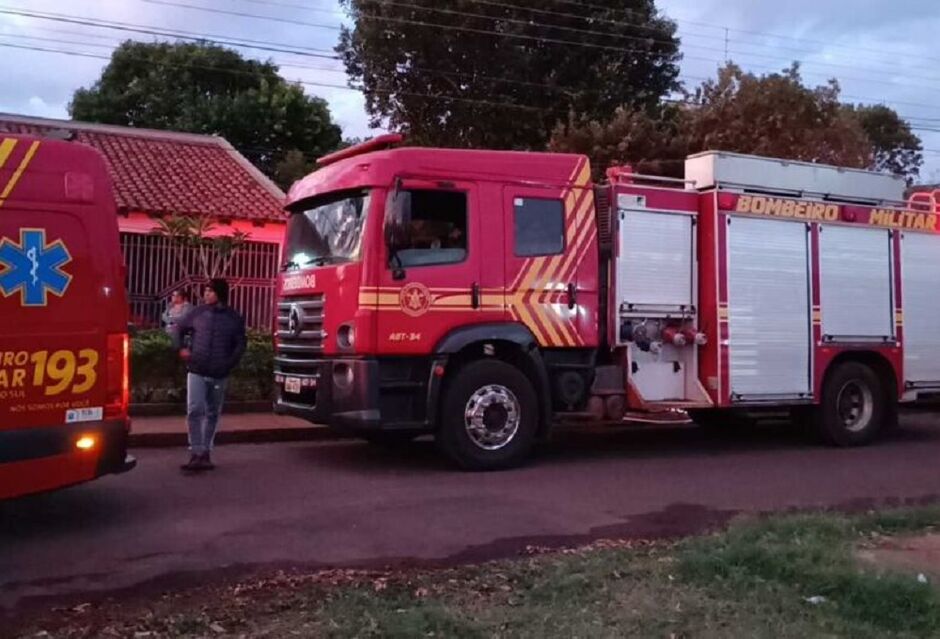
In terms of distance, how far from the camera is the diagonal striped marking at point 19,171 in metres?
6.73

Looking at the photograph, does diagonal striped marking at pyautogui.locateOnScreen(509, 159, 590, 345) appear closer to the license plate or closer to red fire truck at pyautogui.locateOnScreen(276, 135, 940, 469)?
red fire truck at pyautogui.locateOnScreen(276, 135, 940, 469)

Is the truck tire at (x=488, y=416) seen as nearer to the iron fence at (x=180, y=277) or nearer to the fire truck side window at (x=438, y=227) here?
the fire truck side window at (x=438, y=227)

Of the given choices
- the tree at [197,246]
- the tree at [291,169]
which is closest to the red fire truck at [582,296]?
the tree at [197,246]

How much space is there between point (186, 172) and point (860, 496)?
52.4 ft

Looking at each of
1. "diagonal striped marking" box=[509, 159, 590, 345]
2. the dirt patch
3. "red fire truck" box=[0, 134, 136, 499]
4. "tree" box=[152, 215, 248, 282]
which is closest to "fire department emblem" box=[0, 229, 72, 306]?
"red fire truck" box=[0, 134, 136, 499]

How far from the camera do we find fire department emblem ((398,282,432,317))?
9656 mm

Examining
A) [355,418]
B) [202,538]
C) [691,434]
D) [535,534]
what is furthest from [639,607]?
[691,434]

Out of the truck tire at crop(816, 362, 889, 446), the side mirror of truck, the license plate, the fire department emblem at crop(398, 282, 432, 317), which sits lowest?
the truck tire at crop(816, 362, 889, 446)

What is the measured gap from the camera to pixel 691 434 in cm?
1379

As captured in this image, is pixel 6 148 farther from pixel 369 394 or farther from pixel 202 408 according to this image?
pixel 369 394

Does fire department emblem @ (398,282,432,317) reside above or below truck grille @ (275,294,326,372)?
above

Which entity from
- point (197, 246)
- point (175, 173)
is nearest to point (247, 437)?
point (197, 246)

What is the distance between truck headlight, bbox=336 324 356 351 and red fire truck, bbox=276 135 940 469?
1cm

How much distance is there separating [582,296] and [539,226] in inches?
32.9
